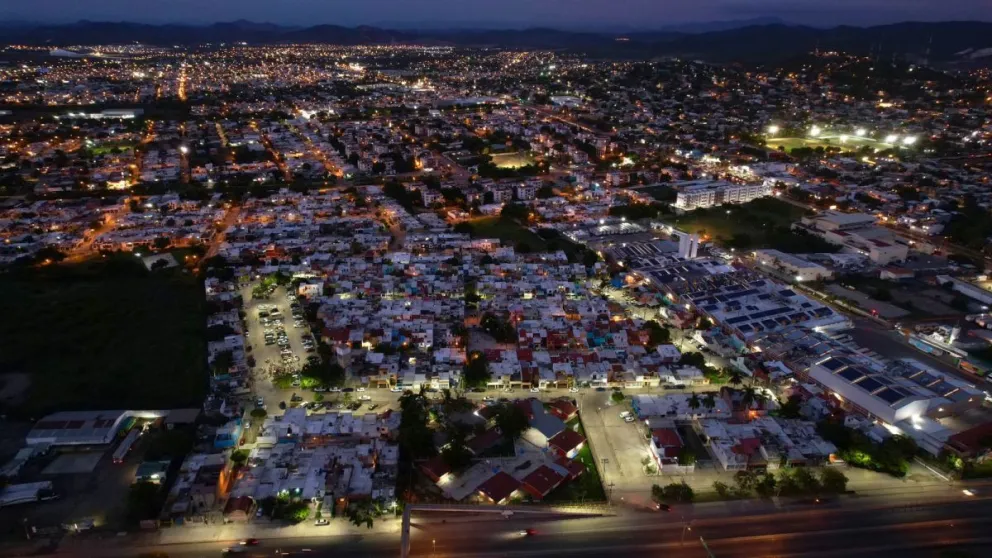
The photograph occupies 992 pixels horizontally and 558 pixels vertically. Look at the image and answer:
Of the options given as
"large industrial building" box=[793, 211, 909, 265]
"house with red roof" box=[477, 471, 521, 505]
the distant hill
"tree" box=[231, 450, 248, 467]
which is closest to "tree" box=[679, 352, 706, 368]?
"house with red roof" box=[477, 471, 521, 505]

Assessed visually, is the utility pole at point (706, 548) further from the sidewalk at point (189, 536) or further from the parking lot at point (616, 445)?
the sidewalk at point (189, 536)

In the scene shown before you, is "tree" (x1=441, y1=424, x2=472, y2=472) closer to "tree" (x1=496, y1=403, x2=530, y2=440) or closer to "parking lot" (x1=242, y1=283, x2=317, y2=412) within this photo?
"tree" (x1=496, y1=403, x2=530, y2=440)

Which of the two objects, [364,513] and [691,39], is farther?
[691,39]

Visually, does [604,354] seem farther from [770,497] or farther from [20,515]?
[20,515]

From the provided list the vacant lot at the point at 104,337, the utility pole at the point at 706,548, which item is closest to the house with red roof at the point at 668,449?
the utility pole at the point at 706,548

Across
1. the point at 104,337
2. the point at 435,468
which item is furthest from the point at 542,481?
the point at 104,337

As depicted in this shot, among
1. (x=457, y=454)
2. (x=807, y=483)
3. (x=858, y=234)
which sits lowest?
(x=807, y=483)

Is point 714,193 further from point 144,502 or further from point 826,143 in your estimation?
point 144,502
